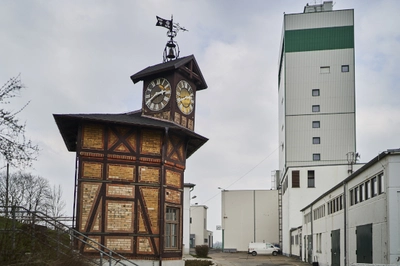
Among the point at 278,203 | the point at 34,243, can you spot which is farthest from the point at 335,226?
the point at 278,203

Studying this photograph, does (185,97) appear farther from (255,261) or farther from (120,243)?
(255,261)

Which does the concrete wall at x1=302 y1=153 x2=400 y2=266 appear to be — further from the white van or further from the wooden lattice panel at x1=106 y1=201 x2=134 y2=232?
the white van

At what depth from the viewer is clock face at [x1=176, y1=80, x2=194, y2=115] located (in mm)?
23391

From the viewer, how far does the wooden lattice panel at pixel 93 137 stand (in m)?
20.0

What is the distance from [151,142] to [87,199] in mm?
3331

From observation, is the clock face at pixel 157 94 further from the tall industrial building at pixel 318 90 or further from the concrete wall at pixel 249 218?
the concrete wall at pixel 249 218

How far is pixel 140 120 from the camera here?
846 inches

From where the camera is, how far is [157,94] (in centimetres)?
2352

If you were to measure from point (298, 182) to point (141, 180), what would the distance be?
3637cm

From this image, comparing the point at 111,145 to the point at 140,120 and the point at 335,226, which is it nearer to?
the point at 140,120

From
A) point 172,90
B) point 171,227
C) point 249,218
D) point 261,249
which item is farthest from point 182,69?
point 249,218

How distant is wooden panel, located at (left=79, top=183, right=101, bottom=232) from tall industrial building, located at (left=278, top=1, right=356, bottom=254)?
4115 cm

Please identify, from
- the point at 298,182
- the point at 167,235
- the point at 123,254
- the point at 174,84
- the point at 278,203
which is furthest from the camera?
the point at 278,203

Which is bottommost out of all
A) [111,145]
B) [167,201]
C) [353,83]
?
[167,201]
